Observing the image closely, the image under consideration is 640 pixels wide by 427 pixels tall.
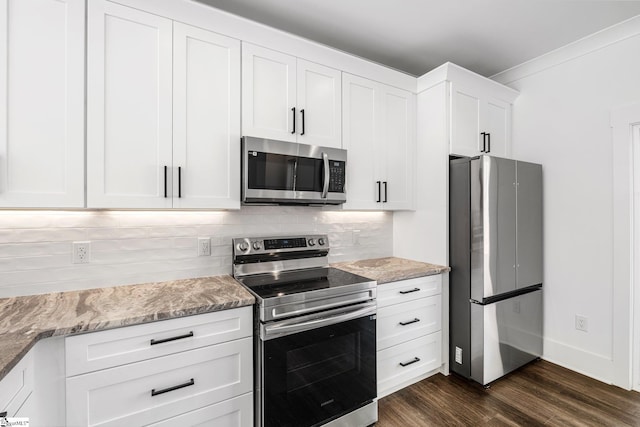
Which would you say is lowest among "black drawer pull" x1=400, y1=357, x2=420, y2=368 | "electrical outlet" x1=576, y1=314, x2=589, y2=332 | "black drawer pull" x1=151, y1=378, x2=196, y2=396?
"black drawer pull" x1=400, y1=357, x2=420, y2=368

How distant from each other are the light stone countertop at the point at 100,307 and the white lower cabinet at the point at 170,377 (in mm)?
58

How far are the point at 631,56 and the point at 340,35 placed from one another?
223 centimetres

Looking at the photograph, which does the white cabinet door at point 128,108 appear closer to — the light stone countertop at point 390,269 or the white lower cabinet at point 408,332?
the light stone countertop at point 390,269

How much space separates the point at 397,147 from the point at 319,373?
189 centimetres

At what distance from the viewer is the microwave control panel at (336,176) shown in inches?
90.0

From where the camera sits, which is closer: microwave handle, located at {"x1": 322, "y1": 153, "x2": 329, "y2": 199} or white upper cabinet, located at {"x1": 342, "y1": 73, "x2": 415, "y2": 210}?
microwave handle, located at {"x1": 322, "y1": 153, "x2": 329, "y2": 199}

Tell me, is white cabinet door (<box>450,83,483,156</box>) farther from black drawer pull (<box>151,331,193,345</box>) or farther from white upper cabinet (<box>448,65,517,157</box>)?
black drawer pull (<box>151,331,193,345</box>)

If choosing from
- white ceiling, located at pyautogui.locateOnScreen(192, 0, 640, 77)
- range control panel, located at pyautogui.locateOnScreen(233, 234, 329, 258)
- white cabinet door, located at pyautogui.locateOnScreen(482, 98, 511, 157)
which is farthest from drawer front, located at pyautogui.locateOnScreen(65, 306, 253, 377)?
white cabinet door, located at pyautogui.locateOnScreen(482, 98, 511, 157)

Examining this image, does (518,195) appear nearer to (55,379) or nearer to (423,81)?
(423,81)

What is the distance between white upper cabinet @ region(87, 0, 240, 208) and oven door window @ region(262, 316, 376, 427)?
0.95m

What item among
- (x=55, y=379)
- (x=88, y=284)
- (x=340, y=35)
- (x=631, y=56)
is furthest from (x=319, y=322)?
(x=631, y=56)

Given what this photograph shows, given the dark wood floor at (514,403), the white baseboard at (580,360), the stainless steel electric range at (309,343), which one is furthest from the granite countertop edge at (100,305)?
the white baseboard at (580,360)

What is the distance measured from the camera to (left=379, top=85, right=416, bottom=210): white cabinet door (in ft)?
8.73

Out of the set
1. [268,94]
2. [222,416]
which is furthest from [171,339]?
[268,94]
